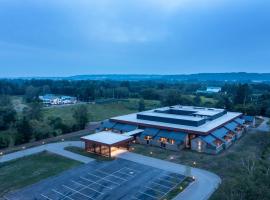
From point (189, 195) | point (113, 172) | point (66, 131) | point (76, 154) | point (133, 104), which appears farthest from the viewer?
point (133, 104)

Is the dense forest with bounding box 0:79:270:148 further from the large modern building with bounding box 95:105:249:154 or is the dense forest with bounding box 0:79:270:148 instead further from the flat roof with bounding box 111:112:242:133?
the flat roof with bounding box 111:112:242:133

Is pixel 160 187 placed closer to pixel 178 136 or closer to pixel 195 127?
pixel 178 136

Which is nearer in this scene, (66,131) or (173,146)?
(173,146)

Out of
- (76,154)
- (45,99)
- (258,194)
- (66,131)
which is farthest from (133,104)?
(258,194)

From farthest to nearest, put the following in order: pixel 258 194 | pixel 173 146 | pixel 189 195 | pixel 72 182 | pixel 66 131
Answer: pixel 66 131 < pixel 173 146 < pixel 72 182 < pixel 189 195 < pixel 258 194

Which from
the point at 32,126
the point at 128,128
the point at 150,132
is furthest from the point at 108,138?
the point at 32,126

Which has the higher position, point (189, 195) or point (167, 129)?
point (167, 129)

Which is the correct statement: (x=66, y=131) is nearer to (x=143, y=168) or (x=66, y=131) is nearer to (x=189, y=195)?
(x=143, y=168)
